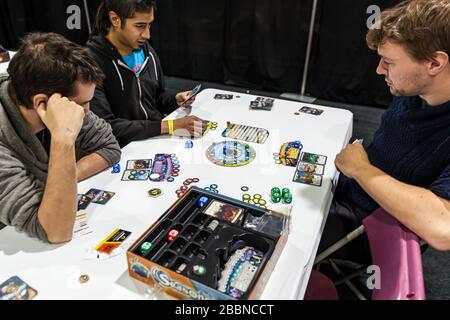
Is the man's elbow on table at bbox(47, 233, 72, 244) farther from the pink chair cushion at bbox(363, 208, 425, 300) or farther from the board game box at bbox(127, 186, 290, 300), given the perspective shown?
the pink chair cushion at bbox(363, 208, 425, 300)

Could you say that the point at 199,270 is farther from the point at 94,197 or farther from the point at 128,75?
the point at 128,75

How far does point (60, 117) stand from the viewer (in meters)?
0.91

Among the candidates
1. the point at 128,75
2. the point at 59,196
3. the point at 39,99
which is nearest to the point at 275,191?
the point at 59,196

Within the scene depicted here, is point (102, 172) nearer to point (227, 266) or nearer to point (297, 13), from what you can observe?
point (227, 266)

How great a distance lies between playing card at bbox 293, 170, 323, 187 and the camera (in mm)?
1136

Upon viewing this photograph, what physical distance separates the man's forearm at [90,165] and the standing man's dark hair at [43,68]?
0.91ft

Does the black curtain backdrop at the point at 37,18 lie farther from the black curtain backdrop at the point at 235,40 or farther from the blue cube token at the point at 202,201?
the blue cube token at the point at 202,201

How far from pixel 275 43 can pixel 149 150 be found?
250cm

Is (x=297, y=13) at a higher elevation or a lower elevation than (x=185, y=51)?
higher

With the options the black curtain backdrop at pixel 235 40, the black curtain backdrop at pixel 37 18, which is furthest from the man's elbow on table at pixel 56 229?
the black curtain backdrop at pixel 37 18

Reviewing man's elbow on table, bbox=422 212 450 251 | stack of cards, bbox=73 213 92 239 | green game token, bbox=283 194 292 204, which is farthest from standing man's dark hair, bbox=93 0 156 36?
man's elbow on table, bbox=422 212 450 251

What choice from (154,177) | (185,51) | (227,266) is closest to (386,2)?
(185,51)

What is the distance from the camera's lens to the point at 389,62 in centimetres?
101

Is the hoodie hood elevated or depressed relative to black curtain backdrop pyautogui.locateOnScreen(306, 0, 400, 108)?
elevated
